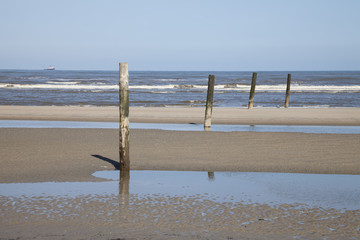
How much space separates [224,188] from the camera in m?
8.45

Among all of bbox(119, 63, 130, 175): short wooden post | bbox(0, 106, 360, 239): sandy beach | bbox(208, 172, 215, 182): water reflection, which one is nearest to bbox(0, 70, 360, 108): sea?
bbox(0, 106, 360, 239): sandy beach

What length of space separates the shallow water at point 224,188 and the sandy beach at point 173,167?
1.10 ft

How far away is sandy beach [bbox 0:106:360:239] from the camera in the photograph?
6090mm

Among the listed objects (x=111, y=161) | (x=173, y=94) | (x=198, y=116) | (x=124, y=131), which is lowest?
(x=173, y=94)

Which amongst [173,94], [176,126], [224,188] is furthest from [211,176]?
[173,94]

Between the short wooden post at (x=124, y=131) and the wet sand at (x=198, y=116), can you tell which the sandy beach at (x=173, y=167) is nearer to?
the wet sand at (x=198, y=116)

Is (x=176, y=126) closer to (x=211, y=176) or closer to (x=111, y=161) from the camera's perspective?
(x=111, y=161)

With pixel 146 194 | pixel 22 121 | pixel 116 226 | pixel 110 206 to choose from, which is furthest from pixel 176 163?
pixel 22 121

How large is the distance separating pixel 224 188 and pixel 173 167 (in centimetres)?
208

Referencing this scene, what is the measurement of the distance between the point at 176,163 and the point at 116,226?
4.50m

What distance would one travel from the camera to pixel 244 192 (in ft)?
26.9

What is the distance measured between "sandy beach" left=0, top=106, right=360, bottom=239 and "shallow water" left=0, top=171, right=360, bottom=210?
34 centimetres

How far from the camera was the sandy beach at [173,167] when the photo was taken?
20.0 feet

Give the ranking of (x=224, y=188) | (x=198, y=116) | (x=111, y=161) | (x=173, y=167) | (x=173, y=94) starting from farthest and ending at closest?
1. (x=173, y=94)
2. (x=198, y=116)
3. (x=111, y=161)
4. (x=173, y=167)
5. (x=224, y=188)
